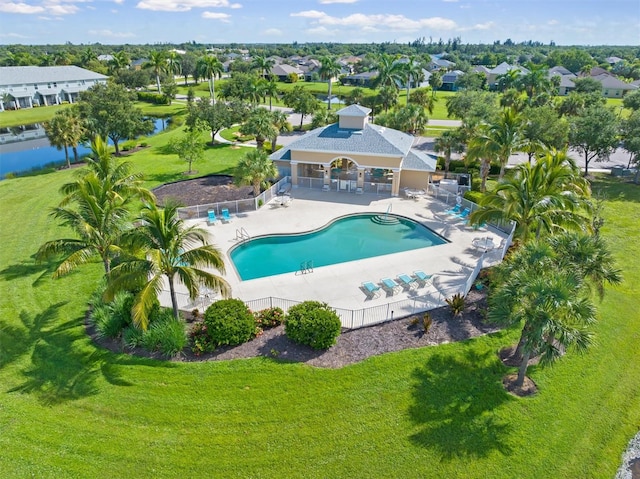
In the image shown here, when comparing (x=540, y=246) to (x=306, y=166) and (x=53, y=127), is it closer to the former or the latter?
(x=306, y=166)

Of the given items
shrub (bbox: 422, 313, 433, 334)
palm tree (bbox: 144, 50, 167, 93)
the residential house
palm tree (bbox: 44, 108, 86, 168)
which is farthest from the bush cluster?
the residential house

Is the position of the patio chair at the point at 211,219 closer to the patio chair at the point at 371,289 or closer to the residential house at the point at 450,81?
the patio chair at the point at 371,289

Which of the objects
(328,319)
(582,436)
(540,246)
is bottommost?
(582,436)

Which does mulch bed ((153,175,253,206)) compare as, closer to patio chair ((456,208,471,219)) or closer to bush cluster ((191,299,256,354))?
patio chair ((456,208,471,219))

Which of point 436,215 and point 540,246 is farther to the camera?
point 436,215

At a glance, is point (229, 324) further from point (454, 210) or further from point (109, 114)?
point (109, 114)

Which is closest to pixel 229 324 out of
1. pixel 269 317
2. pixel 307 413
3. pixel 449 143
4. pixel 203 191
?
pixel 269 317

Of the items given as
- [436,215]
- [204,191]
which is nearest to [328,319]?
[436,215]
